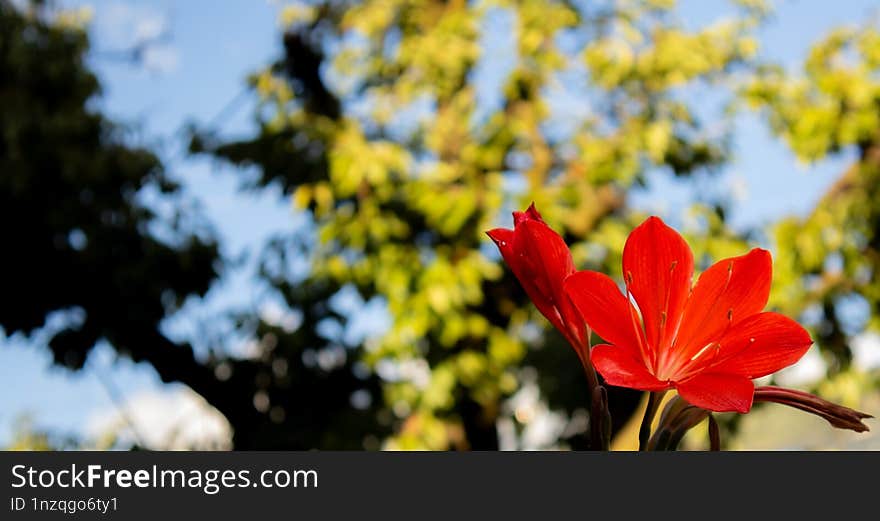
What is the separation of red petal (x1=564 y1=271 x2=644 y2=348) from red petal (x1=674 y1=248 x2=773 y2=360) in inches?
1.3

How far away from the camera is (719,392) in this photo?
441 millimetres

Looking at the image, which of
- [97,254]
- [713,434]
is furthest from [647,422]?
[97,254]

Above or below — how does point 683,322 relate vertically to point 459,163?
below

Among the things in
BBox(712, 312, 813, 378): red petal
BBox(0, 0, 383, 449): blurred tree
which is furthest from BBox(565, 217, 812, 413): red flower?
BBox(0, 0, 383, 449): blurred tree

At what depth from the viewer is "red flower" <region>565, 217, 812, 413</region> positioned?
0.45 metres

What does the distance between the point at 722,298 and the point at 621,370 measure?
0.08 metres

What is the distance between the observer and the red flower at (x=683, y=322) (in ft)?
1.47

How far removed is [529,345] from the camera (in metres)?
4.21

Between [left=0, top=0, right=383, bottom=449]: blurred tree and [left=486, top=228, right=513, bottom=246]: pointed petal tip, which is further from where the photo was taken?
[left=0, top=0, right=383, bottom=449]: blurred tree

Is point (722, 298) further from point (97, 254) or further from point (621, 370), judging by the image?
point (97, 254)

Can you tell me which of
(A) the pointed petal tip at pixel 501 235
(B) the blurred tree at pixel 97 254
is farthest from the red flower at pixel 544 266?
(B) the blurred tree at pixel 97 254

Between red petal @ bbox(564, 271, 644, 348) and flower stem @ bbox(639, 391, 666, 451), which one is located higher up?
red petal @ bbox(564, 271, 644, 348)

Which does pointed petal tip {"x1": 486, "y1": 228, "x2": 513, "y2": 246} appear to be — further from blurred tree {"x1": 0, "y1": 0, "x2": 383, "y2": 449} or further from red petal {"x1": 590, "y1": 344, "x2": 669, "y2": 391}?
blurred tree {"x1": 0, "y1": 0, "x2": 383, "y2": 449}

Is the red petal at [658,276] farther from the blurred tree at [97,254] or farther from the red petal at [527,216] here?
the blurred tree at [97,254]
